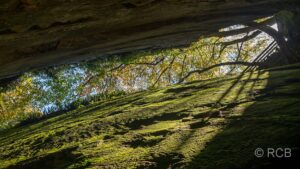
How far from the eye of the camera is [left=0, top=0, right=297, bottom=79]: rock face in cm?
332

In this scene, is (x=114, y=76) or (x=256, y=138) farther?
(x=114, y=76)

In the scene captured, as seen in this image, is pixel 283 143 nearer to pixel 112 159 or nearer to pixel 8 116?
pixel 112 159

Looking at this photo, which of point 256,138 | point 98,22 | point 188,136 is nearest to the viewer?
point 256,138

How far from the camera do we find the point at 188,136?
8.84 ft

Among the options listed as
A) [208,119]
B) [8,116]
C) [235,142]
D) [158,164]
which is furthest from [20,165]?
[8,116]

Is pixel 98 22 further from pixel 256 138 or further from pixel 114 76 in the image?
pixel 114 76

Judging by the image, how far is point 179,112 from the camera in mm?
3873

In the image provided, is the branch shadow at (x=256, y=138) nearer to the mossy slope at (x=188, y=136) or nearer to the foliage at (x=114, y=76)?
the mossy slope at (x=188, y=136)

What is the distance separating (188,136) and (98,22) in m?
2.38

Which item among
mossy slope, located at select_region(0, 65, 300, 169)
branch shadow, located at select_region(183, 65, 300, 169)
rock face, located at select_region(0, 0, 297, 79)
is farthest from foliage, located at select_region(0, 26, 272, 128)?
branch shadow, located at select_region(183, 65, 300, 169)

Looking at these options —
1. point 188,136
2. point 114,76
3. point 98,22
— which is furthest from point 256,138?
point 114,76

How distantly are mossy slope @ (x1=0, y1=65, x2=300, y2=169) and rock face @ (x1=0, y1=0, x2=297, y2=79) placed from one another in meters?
1.39

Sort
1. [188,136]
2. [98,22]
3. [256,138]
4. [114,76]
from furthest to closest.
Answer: [114,76], [98,22], [188,136], [256,138]

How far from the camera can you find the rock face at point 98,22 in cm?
332
